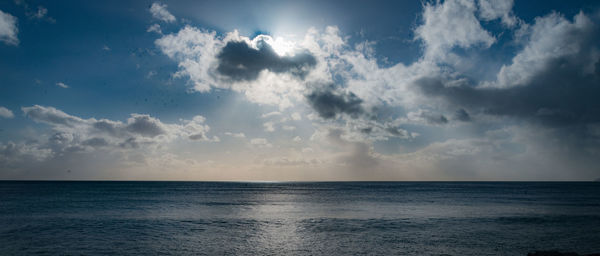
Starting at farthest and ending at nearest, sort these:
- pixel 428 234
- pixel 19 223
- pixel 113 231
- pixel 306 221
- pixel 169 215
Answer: pixel 169 215, pixel 306 221, pixel 19 223, pixel 113 231, pixel 428 234

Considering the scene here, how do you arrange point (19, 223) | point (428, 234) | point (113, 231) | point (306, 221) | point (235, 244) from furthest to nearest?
1. point (306, 221)
2. point (19, 223)
3. point (113, 231)
4. point (428, 234)
5. point (235, 244)

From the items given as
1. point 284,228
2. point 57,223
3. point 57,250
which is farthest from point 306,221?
point 57,223

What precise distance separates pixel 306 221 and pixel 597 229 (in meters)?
36.9

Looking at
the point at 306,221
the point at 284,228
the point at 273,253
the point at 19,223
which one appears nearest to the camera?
the point at 273,253

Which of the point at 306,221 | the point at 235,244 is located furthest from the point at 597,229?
the point at 235,244

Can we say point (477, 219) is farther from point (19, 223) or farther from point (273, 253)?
point (19, 223)

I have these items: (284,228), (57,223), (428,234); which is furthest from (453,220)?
(57,223)

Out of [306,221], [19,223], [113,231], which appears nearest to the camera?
[113,231]

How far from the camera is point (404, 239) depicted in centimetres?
3328

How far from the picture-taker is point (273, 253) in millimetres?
28359

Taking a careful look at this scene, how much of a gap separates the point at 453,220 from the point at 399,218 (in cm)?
768

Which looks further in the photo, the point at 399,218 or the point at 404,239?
the point at 399,218

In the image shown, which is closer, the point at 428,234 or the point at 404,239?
the point at 404,239

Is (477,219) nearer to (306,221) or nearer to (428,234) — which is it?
(428,234)
